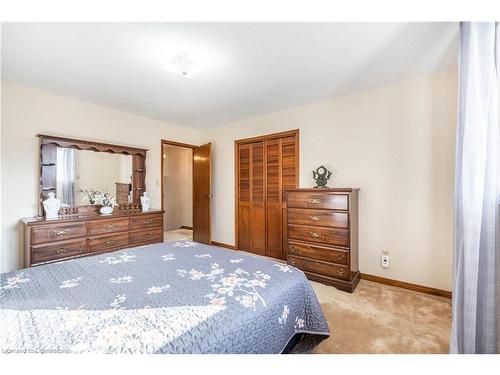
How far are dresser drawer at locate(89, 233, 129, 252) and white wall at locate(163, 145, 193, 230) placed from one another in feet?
10.1

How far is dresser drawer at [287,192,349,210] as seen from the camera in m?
2.55

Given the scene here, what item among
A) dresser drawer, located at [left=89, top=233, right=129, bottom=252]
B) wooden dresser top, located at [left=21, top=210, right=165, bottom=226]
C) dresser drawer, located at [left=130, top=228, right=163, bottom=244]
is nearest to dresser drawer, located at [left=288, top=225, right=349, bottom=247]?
dresser drawer, located at [left=130, top=228, right=163, bottom=244]

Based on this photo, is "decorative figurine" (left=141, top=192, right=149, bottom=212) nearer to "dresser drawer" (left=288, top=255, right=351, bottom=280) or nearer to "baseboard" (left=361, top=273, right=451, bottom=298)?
"dresser drawer" (left=288, top=255, right=351, bottom=280)

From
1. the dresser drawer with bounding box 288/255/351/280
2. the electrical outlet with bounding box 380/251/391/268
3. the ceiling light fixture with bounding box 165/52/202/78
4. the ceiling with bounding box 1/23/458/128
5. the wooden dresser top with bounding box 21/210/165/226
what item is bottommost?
the dresser drawer with bounding box 288/255/351/280

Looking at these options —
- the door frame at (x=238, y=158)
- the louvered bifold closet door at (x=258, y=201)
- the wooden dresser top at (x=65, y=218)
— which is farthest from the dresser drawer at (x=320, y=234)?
the wooden dresser top at (x=65, y=218)

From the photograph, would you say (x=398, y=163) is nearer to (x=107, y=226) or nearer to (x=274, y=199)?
(x=274, y=199)

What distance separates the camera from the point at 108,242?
9.40 feet

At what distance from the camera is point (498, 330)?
1339 millimetres

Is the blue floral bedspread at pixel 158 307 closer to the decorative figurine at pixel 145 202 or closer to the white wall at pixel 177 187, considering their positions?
the decorative figurine at pixel 145 202

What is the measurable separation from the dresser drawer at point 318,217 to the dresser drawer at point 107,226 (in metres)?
2.16

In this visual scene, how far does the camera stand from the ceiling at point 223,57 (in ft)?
5.69

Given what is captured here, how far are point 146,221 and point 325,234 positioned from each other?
2403mm

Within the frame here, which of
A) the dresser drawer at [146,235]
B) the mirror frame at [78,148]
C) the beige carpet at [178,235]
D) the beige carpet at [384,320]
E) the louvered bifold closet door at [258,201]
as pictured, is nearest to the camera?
the beige carpet at [384,320]

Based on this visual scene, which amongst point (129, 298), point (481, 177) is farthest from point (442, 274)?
point (129, 298)
